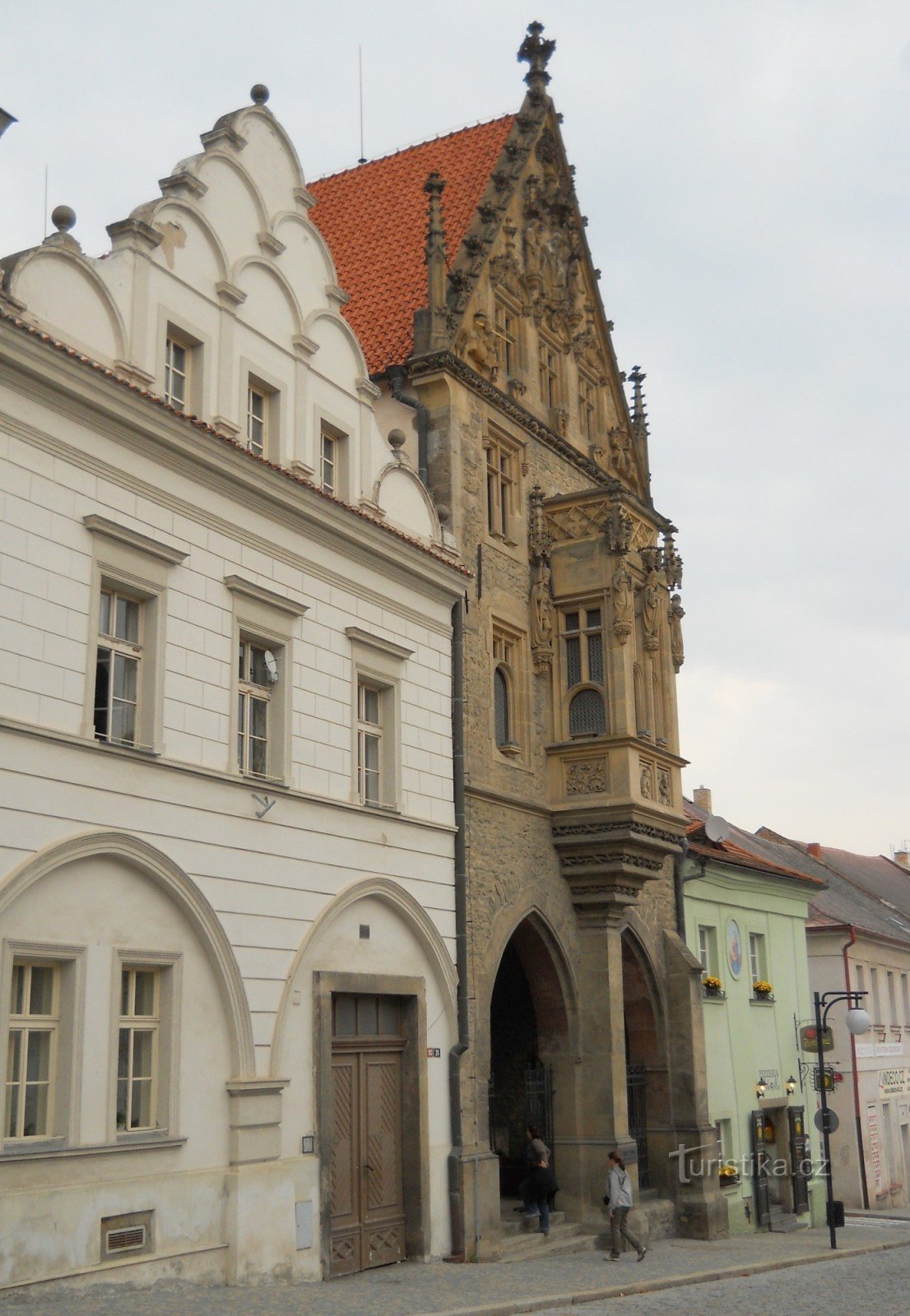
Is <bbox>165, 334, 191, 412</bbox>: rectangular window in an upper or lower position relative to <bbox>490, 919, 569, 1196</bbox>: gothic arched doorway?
upper

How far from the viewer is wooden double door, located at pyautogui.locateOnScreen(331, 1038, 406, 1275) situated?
17.9m

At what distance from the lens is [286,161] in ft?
64.3

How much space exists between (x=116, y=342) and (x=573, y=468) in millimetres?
12025

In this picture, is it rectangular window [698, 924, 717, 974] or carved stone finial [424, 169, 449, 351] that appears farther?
rectangular window [698, 924, 717, 974]

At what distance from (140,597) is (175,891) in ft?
9.85

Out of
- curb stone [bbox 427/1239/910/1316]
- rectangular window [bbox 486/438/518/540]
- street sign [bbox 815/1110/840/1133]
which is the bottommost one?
curb stone [bbox 427/1239/910/1316]

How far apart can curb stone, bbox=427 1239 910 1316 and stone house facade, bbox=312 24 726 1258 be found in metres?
2.31

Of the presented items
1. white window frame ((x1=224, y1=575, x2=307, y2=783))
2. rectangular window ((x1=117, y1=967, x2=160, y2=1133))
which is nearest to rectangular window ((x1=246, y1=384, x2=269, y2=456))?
white window frame ((x1=224, y1=575, x2=307, y2=783))

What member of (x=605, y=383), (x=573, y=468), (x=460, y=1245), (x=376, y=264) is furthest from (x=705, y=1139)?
(x=376, y=264)

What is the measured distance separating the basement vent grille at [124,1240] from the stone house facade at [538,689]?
6.25 metres

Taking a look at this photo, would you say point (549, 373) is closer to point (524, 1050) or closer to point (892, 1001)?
point (524, 1050)

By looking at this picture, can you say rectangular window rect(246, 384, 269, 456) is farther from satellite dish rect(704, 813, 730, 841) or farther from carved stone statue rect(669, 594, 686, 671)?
satellite dish rect(704, 813, 730, 841)

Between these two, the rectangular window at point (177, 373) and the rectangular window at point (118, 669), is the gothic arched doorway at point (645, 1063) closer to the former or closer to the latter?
the rectangular window at point (118, 669)

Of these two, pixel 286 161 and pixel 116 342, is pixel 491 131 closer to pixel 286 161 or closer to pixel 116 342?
pixel 286 161
